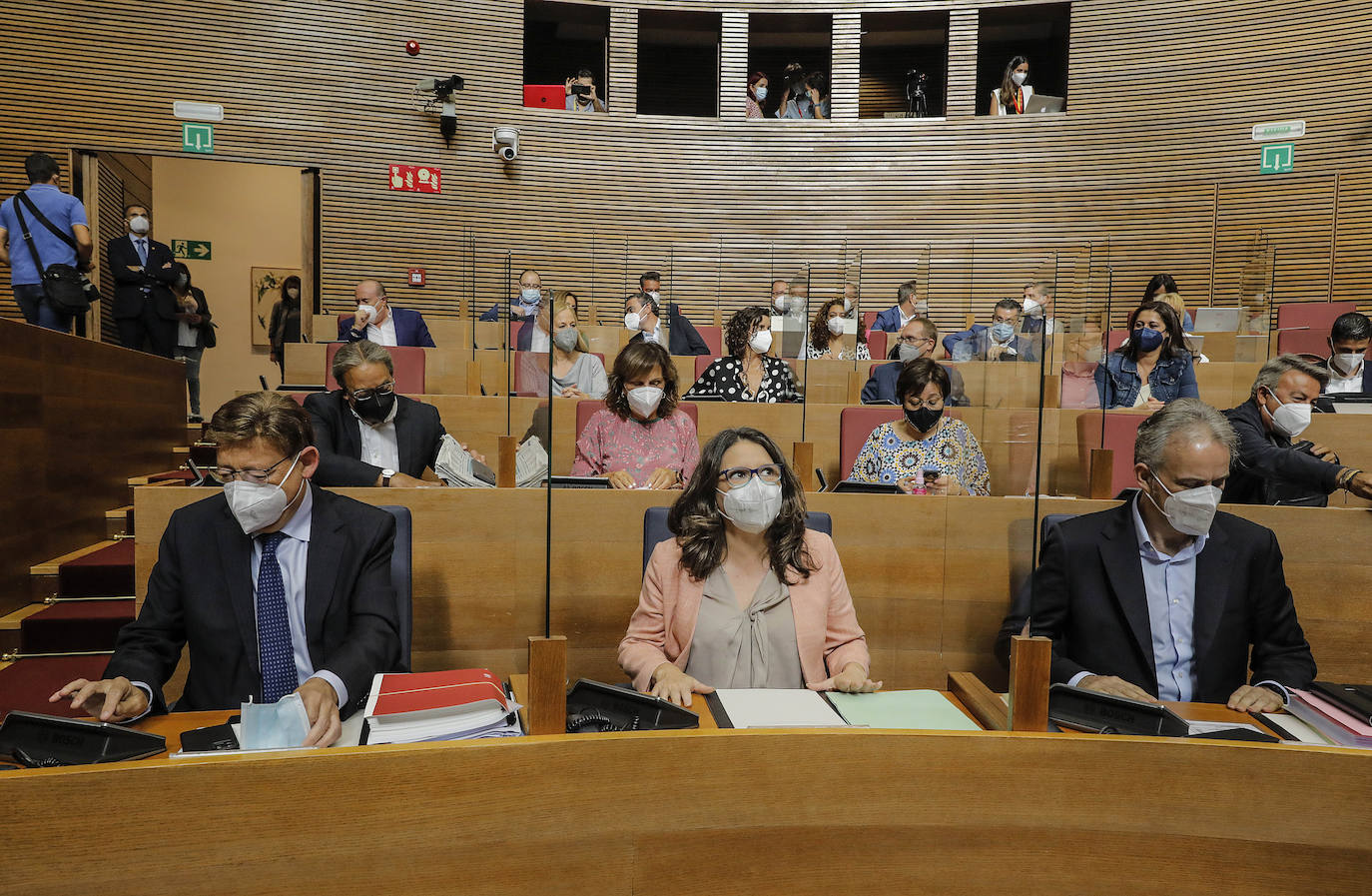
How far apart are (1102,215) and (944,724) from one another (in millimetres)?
8376

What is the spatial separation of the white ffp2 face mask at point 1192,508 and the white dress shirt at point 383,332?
5.26 metres

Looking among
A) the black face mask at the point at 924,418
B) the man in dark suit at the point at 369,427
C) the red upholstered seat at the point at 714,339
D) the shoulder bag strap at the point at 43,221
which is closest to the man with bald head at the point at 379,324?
the shoulder bag strap at the point at 43,221

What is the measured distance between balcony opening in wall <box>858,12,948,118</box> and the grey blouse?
875cm

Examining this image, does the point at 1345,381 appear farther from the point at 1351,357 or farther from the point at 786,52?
the point at 786,52

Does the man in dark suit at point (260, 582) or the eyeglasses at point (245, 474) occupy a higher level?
the eyeglasses at point (245, 474)

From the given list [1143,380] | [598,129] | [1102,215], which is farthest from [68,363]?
[1102,215]

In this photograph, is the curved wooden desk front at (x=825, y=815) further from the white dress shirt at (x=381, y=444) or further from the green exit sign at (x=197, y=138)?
the green exit sign at (x=197, y=138)

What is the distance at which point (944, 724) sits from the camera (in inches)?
45.8

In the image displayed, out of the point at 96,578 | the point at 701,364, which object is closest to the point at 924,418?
the point at 701,364

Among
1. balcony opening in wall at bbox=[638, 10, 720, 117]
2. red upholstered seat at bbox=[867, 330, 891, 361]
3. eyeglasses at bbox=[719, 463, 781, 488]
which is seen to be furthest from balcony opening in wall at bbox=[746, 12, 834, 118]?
eyeglasses at bbox=[719, 463, 781, 488]

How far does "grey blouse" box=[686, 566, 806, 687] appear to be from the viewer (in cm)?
171

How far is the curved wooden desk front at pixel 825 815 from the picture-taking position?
0.90m

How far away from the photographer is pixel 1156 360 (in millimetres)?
4207

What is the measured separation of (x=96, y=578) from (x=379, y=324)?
3045 mm
